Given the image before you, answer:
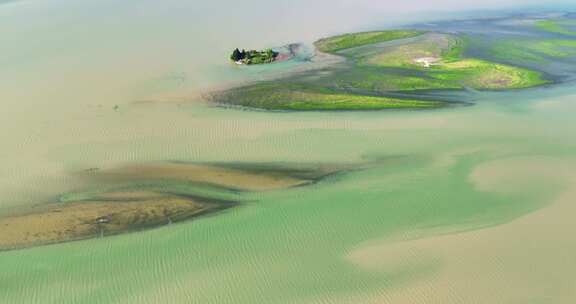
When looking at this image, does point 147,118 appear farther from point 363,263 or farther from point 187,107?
point 363,263

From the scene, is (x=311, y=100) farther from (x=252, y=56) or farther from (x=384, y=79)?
(x=252, y=56)

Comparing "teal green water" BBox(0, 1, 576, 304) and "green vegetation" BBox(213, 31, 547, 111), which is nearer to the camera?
"teal green water" BBox(0, 1, 576, 304)

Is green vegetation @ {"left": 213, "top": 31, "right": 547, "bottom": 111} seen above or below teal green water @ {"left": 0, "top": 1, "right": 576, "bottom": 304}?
above

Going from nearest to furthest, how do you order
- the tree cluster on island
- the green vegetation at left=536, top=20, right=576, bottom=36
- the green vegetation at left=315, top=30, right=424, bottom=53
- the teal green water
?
the teal green water
the tree cluster on island
the green vegetation at left=315, top=30, right=424, bottom=53
the green vegetation at left=536, top=20, right=576, bottom=36

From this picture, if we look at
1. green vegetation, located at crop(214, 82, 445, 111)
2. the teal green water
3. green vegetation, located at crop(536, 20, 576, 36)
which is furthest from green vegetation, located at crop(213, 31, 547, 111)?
green vegetation, located at crop(536, 20, 576, 36)

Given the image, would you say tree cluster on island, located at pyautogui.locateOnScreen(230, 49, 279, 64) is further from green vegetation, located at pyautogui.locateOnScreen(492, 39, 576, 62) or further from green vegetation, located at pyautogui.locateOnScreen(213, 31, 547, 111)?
green vegetation, located at pyautogui.locateOnScreen(492, 39, 576, 62)

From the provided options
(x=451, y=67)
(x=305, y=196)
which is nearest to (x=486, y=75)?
(x=451, y=67)

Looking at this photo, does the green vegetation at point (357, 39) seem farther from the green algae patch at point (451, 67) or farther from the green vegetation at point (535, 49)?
the green vegetation at point (535, 49)

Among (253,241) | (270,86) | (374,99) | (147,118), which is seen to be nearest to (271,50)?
(270,86)
